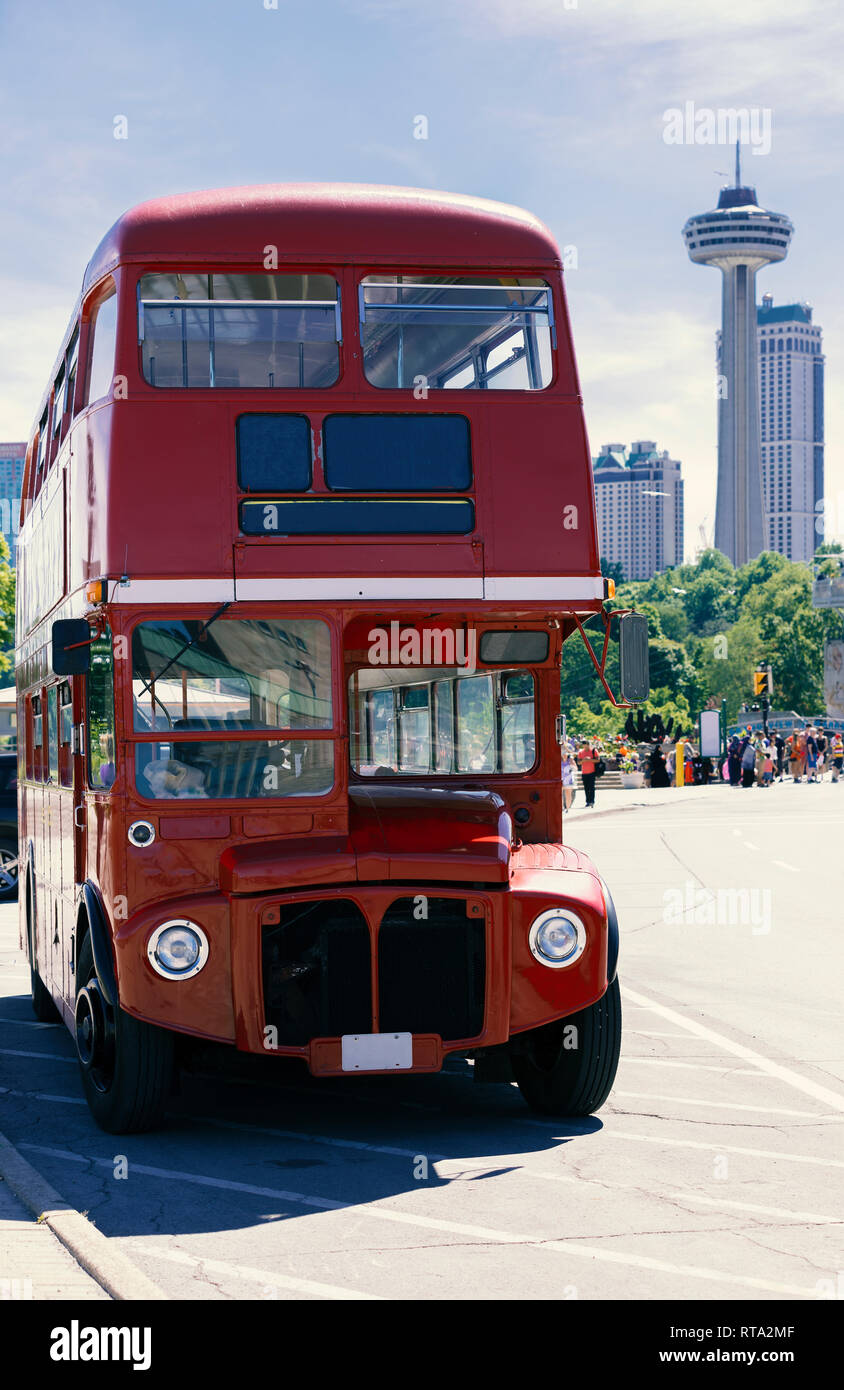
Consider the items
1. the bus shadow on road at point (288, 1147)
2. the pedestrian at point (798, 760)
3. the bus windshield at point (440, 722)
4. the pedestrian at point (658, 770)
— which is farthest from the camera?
the pedestrian at point (798, 760)

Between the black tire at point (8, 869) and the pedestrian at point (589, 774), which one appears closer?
the black tire at point (8, 869)

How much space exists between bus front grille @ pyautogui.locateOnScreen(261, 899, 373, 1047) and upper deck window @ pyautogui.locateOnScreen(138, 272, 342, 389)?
97.9 inches

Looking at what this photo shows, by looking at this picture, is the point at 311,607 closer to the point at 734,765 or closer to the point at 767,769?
the point at 734,765

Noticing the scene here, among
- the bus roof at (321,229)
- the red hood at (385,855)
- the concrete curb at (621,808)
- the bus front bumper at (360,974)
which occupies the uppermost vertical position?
the bus roof at (321,229)

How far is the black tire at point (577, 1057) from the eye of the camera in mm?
8312

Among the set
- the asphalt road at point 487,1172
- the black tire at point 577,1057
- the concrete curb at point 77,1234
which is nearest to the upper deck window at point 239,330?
the black tire at point 577,1057

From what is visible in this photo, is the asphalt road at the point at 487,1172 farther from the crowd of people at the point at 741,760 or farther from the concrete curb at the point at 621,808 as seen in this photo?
the crowd of people at the point at 741,760

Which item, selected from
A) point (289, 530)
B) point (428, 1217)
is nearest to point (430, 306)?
point (289, 530)

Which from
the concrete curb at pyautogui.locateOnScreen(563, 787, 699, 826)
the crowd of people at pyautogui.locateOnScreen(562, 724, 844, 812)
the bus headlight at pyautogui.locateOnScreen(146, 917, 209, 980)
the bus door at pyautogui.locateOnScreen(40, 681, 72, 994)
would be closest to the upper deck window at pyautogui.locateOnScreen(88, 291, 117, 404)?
the bus door at pyautogui.locateOnScreen(40, 681, 72, 994)

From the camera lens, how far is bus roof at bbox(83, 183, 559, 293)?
28.0ft

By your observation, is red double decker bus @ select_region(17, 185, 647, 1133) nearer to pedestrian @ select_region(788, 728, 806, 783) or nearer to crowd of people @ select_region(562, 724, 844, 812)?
crowd of people @ select_region(562, 724, 844, 812)

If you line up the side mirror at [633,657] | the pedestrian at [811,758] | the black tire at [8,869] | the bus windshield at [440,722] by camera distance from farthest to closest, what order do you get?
the pedestrian at [811,758], the black tire at [8,869], the bus windshield at [440,722], the side mirror at [633,657]

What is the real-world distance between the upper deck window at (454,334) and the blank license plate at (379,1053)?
9.90 feet

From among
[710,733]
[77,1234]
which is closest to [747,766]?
Answer: [710,733]
